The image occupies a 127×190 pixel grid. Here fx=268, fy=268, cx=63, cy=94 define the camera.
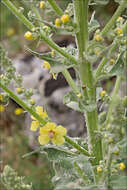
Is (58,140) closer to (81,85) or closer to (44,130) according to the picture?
(44,130)

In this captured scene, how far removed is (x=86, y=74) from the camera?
1438mm

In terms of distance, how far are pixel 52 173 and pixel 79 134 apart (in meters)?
2.18

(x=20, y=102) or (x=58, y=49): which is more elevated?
(x=58, y=49)

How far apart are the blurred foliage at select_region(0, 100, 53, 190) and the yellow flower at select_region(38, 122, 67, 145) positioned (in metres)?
2.11

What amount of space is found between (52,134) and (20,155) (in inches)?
119

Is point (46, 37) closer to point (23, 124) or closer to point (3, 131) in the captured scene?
point (23, 124)

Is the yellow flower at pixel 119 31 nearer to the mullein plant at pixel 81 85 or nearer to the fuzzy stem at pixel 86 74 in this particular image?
the mullein plant at pixel 81 85

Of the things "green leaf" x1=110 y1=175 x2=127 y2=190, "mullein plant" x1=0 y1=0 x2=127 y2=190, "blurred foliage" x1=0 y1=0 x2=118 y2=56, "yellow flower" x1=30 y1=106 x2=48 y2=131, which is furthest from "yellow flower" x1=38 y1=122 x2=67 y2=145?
"blurred foliage" x1=0 y1=0 x2=118 y2=56

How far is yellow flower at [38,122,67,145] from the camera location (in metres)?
1.40

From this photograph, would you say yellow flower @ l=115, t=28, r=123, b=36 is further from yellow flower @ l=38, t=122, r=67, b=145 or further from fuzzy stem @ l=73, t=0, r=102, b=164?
yellow flower @ l=38, t=122, r=67, b=145

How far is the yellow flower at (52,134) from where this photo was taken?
1.40 meters

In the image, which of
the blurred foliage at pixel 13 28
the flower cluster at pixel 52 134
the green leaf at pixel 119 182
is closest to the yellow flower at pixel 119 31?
the flower cluster at pixel 52 134

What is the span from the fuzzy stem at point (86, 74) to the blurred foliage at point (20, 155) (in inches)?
78.6

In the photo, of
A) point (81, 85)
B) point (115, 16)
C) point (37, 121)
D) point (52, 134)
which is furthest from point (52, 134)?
point (115, 16)
